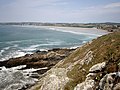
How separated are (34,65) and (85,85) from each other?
30.6 metres

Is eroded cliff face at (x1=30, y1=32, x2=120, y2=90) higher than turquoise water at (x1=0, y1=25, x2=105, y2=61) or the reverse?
higher

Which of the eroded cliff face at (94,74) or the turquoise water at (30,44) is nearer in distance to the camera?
the eroded cliff face at (94,74)

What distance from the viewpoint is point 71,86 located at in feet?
65.0

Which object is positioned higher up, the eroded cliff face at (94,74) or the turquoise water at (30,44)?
the eroded cliff face at (94,74)

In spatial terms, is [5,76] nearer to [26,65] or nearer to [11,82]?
[11,82]

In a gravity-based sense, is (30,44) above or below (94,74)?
below

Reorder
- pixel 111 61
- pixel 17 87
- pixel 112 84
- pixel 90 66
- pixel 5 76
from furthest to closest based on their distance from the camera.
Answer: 1. pixel 5 76
2. pixel 17 87
3. pixel 90 66
4. pixel 111 61
5. pixel 112 84

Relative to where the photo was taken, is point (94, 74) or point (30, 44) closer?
point (94, 74)

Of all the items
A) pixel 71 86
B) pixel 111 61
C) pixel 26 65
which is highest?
pixel 111 61

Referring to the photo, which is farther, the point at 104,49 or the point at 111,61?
the point at 104,49

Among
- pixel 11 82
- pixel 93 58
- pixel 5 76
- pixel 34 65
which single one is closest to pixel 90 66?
pixel 93 58

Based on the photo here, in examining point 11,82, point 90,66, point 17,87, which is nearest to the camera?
point 90,66

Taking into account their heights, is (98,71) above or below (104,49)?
below

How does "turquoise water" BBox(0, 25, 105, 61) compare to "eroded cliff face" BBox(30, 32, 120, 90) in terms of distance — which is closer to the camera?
"eroded cliff face" BBox(30, 32, 120, 90)
